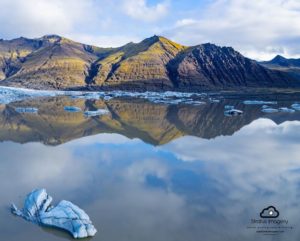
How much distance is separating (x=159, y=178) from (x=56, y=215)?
4806mm

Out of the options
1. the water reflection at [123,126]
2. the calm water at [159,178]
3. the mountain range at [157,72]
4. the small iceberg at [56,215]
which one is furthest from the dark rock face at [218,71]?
the small iceberg at [56,215]

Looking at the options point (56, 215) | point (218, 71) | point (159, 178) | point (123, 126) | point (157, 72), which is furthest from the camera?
point (218, 71)

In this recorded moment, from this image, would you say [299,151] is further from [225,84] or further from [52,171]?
[225,84]

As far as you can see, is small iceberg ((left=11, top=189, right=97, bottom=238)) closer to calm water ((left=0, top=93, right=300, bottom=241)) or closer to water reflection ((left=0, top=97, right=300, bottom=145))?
calm water ((left=0, top=93, right=300, bottom=241))

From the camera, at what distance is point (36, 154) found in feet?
53.7

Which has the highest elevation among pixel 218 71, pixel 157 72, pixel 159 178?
pixel 218 71

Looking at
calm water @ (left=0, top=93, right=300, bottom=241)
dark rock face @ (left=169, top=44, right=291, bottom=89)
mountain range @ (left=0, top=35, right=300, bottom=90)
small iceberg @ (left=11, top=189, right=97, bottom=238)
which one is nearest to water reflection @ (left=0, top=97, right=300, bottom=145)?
calm water @ (left=0, top=93, right=300, bottom=241)

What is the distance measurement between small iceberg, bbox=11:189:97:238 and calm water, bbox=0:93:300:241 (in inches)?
8.8

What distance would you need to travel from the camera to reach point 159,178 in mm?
12258

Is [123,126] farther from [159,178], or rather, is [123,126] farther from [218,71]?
[218,71]

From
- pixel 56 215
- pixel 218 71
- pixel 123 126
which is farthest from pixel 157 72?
pixel 56 215

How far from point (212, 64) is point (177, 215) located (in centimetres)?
11036

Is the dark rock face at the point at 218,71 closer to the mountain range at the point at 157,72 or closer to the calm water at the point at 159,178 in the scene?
the mountain range at the point at 157,72

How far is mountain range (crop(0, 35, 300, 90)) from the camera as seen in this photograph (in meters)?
107
